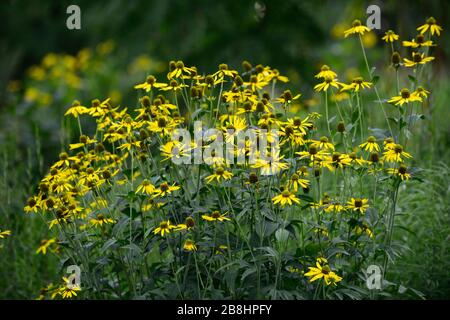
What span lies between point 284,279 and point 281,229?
277 millimetres

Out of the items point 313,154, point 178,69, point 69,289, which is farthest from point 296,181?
point 69,289

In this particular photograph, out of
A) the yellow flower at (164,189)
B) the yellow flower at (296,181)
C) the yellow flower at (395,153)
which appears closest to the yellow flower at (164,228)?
the yellow flower at (164,189)

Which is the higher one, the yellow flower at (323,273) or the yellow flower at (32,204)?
the yellow flower at (32,204)

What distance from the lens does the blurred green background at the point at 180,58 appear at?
3797mm

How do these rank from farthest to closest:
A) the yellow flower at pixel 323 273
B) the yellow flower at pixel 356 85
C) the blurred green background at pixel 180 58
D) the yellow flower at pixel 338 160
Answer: the blurred green background at pixel 180 58 → the yellow flower at pixel 356 85 → the yellow flower at pixel 338 160 → the yellow flower at pixel 323 273

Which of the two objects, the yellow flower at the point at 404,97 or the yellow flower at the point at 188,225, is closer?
the yellow flower at the point at 188,225

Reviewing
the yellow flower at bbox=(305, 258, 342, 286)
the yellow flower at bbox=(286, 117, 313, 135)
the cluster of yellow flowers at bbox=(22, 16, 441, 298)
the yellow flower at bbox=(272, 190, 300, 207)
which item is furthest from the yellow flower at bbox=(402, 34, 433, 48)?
the yellow flower at bbox=(305, 258, 342, 286)

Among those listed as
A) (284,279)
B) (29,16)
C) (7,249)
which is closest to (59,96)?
(29,16)

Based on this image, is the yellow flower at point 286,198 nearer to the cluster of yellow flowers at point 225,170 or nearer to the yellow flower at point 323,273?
the cluster of yellow flowers at point 225,170

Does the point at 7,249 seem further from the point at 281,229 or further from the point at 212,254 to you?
the point at 281,229

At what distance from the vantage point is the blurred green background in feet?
12.5

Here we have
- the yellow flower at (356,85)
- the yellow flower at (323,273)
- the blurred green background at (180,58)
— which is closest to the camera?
the yellow flower at (323,273)

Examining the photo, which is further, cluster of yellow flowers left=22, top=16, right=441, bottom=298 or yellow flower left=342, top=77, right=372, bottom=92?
yellow flower left=342, top=77, right=372, bottom=92

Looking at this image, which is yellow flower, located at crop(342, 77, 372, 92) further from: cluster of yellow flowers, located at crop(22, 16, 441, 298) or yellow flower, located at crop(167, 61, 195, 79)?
yellow flower, located at crop(167, 61, 195, 79)
